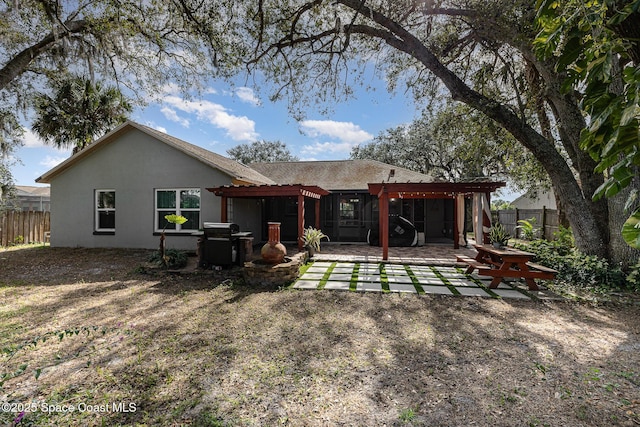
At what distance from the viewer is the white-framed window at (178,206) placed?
33.0 feet

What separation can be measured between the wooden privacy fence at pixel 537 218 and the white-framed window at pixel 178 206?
14.1m

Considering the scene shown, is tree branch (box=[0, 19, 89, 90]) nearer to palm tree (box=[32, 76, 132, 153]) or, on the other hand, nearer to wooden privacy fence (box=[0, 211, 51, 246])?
palm tree (box=[32, 76, 132, 153])

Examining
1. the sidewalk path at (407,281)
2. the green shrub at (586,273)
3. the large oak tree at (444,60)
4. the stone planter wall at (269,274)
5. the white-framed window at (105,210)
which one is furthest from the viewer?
the white-framed window at (105,210)

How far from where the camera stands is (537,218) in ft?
44.7

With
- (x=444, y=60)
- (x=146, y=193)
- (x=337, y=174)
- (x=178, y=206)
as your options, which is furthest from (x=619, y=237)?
(x=146, y=193)

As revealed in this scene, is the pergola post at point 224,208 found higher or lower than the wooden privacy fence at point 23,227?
higher

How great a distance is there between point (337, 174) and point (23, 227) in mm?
14481

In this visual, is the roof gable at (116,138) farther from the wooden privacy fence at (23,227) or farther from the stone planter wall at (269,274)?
the stone planter wall at (269,274)

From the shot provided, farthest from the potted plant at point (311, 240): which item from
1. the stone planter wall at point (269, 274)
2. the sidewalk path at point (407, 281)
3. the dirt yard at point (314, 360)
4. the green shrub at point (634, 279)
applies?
the green shrub at point (634, 279)

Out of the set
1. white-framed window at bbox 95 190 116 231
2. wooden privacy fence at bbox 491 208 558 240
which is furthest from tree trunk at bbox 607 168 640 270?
white-framed window at bbox 95 190 116 231

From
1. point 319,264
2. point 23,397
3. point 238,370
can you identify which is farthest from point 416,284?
point 23,397

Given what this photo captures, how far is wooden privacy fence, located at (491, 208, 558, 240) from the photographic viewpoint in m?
11.9

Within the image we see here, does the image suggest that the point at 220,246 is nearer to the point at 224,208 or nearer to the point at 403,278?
the point at 224,208

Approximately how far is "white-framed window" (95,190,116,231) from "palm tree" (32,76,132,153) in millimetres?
4880
